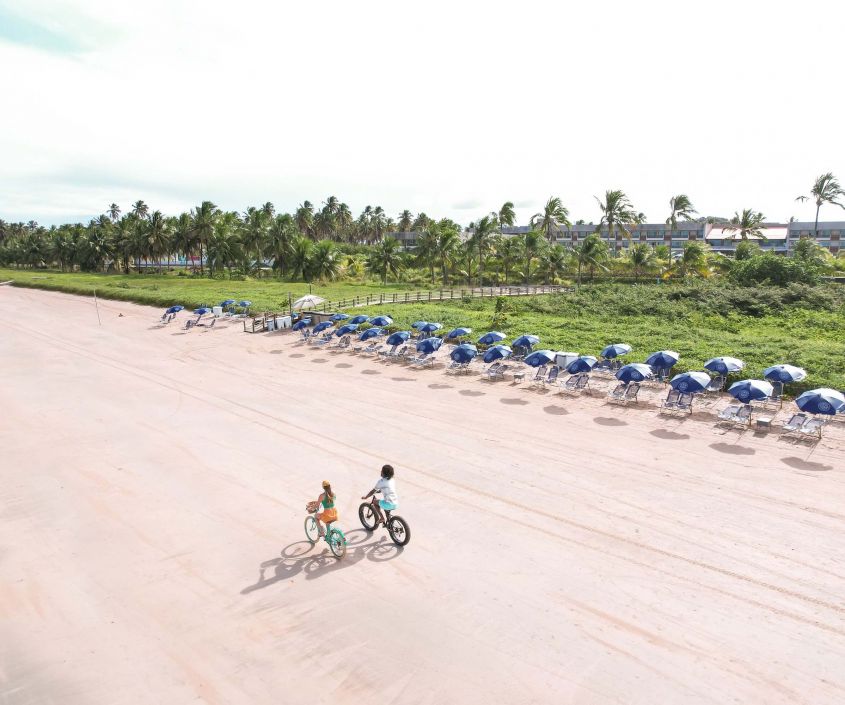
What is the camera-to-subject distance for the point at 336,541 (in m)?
10.8

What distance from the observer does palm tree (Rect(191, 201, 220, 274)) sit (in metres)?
79.2

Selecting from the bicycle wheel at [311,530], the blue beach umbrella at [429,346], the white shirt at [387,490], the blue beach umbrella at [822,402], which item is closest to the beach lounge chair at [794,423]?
the blue beach umbrella at [822,402]

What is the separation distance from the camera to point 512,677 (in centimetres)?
786

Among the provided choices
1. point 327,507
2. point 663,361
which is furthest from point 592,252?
point 327,507

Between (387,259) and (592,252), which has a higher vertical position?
(592,252)

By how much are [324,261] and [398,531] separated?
6221 centimetres

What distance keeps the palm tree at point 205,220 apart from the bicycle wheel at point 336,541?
3089 inches

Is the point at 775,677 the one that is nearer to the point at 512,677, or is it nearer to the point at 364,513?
the point at 512,677

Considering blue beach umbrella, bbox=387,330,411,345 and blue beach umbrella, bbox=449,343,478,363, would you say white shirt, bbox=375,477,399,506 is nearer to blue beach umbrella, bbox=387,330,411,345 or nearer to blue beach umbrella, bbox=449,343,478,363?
blue beach umbrella, bbox=449,343,478,363

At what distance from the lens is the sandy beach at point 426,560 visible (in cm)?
797

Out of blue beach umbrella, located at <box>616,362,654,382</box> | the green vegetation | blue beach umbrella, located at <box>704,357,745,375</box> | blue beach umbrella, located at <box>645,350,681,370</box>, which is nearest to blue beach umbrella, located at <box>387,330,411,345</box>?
the green vegetation

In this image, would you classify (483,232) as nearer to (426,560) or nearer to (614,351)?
(614,351)

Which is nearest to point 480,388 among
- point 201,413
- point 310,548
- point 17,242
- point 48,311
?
point 201,413

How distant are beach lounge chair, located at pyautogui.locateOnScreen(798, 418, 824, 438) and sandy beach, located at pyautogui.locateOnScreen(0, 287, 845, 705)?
54 centimetres
